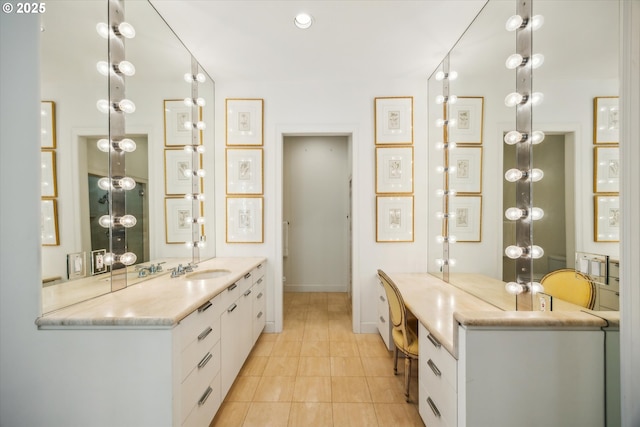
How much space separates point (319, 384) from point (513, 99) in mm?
2320

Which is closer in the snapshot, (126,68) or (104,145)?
(104,145)

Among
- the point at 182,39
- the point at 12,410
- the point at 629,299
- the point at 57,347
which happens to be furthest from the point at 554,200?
the point at 182,39

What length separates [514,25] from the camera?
147 centimetres

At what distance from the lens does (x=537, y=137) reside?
136 centimetres

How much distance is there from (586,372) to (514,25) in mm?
1758

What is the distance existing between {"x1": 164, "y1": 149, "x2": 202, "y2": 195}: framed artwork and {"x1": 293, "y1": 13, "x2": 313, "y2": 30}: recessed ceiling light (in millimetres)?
1455

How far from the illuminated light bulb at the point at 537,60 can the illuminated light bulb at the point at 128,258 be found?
2.60 metres

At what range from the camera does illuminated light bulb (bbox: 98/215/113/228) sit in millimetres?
1518

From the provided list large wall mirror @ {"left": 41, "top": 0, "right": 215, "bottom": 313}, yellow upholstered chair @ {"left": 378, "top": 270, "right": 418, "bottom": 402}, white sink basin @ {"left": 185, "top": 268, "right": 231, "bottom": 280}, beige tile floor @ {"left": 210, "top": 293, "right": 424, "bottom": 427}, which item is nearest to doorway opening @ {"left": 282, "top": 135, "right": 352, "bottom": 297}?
beige tile floor @ {"left": 210, "top": 293, "right": 424, "bottom": 427}

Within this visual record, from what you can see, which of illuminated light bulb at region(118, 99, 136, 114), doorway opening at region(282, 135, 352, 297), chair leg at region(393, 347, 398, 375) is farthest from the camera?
doorway opening at region(282, 135, 352, 297)

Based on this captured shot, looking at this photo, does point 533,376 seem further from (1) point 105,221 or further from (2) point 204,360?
(1) point 105,221

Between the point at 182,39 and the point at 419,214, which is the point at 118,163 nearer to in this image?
the point at 182,39

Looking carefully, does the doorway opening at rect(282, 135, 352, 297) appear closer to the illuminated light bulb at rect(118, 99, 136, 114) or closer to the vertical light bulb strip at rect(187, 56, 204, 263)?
the vertical light bulb strip at rect(187, 56, 204, 263)

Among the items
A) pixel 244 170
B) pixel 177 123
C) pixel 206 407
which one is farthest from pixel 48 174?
pixel 244 170
